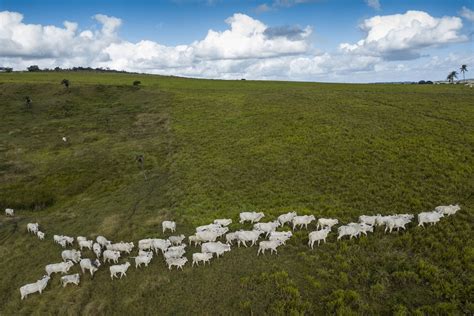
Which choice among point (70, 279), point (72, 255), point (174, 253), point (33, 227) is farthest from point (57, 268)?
point (33, 227)

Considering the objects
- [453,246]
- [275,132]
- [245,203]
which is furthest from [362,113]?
[453,246]

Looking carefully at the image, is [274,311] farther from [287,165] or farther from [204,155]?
[204,155]

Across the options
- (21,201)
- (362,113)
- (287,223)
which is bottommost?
(21,201)

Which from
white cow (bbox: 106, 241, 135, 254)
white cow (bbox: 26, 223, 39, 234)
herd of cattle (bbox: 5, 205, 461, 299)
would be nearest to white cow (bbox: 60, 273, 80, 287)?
herd of cattle (bbox: 5, 205, 461, 299)

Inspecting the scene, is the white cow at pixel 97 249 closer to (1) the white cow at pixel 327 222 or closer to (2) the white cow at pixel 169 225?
(2) the white cow at pixel 169 225

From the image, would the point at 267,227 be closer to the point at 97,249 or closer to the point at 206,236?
the point at 206,236

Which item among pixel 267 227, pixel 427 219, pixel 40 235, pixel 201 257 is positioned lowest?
pixel 40 235
